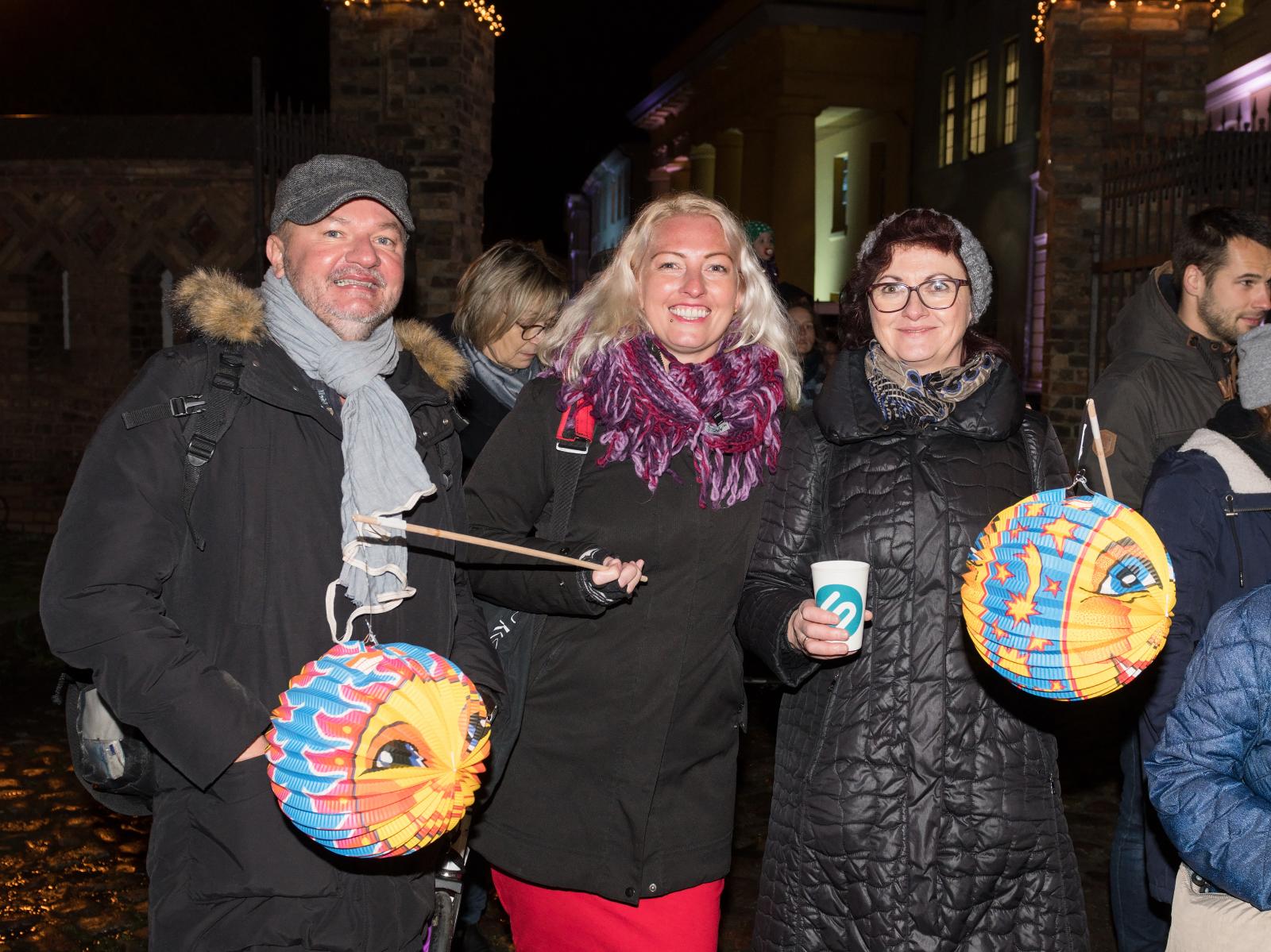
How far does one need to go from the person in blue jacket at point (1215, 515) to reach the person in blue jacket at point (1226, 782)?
34.1 inches

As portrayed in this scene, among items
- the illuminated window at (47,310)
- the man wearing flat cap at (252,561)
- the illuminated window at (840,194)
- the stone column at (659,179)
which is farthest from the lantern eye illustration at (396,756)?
the stone column at (659,179)

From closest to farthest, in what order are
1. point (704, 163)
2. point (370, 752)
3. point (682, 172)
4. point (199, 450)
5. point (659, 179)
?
point (370, 752), point (199, 450), point (704, 163), point (682, 172), point (659, 179)

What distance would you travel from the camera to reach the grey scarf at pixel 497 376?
465 cm

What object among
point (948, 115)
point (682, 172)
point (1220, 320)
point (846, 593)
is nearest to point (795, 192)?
point (948, 115)

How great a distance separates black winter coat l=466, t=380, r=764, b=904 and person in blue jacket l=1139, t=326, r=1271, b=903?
42.1 inches

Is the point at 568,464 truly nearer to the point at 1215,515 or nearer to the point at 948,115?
the point at 1215,515

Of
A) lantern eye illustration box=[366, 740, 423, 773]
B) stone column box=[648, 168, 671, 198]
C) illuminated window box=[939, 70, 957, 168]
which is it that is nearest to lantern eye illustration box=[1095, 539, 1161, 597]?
lantern eye illustration box=[366, 740, 423, 773]

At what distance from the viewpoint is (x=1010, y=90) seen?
2272 centimetres

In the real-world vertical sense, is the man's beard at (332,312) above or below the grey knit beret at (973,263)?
below

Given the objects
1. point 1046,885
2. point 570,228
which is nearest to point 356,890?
point 1046,885

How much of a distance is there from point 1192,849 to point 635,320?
1.75 meters

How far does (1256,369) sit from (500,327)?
9.01 feet

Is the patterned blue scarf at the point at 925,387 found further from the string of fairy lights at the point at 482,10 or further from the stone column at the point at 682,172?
the stone column at the point at 682,172

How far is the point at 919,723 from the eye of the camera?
2609 millimetres
